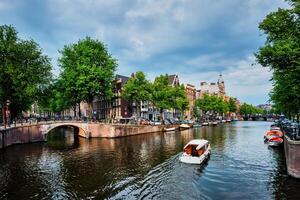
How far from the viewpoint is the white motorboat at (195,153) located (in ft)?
96.1

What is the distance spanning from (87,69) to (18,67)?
14.8 m

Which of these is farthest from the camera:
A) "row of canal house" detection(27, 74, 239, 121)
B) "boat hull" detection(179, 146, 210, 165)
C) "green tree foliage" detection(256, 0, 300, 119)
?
"row of canal house" detection(27, 74, 239, 121)

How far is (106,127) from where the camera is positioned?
2377 inches

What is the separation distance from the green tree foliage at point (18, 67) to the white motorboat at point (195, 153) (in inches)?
1327

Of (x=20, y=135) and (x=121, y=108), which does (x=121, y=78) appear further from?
(x=20, y=135)

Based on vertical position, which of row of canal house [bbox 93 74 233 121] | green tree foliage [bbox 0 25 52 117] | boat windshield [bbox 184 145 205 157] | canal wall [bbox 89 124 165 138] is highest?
green tree foliage [bbox 0 25 52 117]

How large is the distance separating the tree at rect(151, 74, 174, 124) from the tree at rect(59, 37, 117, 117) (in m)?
15.9

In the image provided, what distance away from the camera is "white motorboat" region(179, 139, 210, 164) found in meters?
29.3

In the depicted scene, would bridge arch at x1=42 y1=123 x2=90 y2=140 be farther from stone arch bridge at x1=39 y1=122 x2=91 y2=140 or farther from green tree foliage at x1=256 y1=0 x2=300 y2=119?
green tree foliage at x1=256 y1=0 x2=300 y2=119

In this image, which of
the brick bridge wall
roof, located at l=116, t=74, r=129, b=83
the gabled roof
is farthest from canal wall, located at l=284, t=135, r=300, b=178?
the gabled roof

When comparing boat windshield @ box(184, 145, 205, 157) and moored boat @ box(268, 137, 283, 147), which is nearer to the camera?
boat windshield @ box(184, 145, 205, 157)

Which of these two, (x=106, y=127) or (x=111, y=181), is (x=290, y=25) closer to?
(x=111, y=181)

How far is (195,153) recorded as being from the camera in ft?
101

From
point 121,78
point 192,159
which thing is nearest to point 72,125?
point 121,78
